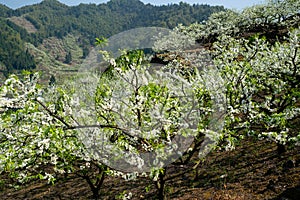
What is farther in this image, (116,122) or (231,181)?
(231,181)

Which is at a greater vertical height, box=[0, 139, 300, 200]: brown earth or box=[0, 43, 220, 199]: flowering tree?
box=[0, 43, 220, 199]: flowering tree

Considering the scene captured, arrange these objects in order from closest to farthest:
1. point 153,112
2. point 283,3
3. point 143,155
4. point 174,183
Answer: point 153,112, point 143,155, point 174,183, point 283,3

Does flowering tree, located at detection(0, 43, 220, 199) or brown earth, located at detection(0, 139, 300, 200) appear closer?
flowering tree, located at detection(0, 43, 220, 199)

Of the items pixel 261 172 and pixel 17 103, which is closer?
Result: pixel 17 103

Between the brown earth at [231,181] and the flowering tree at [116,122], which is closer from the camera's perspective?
the flowering tree at [116,122]

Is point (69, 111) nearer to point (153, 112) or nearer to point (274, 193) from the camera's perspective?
point (153, 112)

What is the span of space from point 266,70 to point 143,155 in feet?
23.4

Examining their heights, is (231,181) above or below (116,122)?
below

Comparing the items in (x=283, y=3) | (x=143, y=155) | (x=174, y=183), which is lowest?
(x=174, y=183)

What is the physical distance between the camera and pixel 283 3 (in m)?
48.7

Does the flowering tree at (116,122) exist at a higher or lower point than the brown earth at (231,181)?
higher

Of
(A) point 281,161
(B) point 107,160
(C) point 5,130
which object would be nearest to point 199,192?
(A) point 281,161

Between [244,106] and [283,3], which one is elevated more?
[283,3]

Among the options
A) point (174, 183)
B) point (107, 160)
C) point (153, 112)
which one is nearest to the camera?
point (153, 112)
